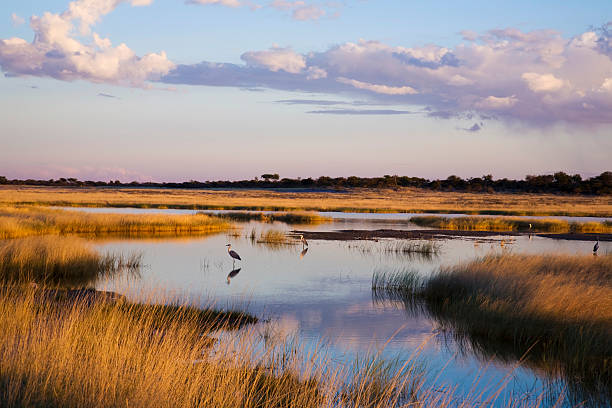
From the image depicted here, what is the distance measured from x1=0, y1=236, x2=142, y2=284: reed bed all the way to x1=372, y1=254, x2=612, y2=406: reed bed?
9176 mm

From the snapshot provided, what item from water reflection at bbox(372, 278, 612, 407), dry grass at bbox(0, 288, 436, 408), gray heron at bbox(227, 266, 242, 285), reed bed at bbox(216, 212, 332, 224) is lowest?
gray heron at bbox(227, 266, 242, 285)

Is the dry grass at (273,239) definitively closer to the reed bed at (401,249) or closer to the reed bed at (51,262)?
the reed bed at (401,249)

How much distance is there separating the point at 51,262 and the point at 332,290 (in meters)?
8.62

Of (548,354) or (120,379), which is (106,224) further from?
(120,379)

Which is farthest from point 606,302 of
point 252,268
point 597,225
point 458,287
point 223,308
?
point 597,225

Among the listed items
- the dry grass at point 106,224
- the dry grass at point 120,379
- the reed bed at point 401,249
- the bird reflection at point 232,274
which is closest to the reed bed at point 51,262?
the bird reflection at point 232,274

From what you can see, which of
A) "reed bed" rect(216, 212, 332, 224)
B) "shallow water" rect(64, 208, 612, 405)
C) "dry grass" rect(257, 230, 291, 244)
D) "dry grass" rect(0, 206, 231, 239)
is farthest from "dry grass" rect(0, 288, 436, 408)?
"reed bed" rect(216, 212, 332, 224)

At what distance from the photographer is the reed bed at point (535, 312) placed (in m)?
9.84

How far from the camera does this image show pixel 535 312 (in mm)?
11633

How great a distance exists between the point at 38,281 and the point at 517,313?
42.0 ft

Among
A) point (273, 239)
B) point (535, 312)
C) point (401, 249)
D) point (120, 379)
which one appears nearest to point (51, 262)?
point (120, 379)

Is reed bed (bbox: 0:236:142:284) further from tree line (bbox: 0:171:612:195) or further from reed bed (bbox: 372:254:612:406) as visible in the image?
tree line (bbox: 0:171:612:195)

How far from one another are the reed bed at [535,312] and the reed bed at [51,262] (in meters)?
9.18

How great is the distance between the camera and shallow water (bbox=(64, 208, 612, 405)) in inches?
395
